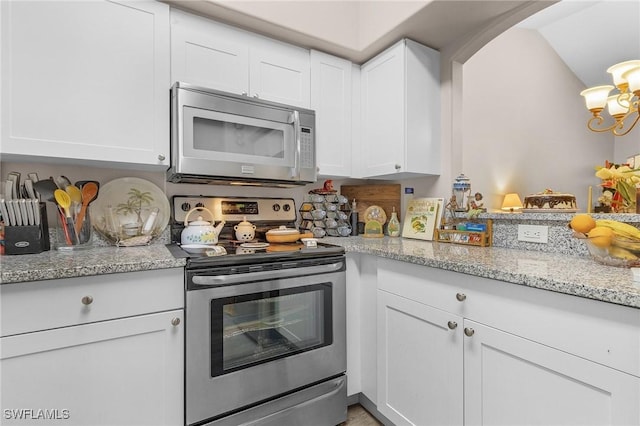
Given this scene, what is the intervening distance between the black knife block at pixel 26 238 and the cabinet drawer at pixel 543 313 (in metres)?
1.64

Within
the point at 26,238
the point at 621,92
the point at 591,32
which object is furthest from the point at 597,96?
the point at 26,238

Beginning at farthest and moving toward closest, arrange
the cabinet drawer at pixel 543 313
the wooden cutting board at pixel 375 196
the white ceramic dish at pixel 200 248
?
1. the wooden cutting board at pixel 375 196
2. the white ceramic dish at pixel 200 248
3. the cabinet drawer at pixel 543 313

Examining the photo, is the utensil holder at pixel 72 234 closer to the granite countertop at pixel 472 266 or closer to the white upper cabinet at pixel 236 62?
the granite countertop at pixel 472 266

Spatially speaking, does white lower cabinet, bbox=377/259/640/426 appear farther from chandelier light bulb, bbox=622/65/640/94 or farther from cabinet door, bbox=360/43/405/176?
chandelier light bulb, bbox=622/65/640/94

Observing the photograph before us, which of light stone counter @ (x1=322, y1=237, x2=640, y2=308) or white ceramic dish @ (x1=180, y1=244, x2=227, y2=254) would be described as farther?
white ceramic dish @ (x1=180, y1=244, x2=227, y2=254)

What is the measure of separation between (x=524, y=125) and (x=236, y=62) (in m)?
3.67

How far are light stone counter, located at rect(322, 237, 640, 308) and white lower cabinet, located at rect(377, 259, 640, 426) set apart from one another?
0.04m

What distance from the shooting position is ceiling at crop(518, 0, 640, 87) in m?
3.79

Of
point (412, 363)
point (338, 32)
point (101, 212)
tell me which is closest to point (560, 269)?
point (412, 363)

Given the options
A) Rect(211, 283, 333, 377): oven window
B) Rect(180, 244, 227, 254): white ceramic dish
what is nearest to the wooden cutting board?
Rect(211, 283, 333, 377): oven window

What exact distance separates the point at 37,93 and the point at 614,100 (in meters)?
4.39

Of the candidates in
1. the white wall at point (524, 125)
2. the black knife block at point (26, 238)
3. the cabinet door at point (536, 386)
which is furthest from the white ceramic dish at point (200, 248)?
the white wall at point (524, 125)

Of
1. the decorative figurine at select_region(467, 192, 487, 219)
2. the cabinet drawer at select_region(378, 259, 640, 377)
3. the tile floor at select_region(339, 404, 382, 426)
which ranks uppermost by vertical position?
the decorative figurine at select_region(467, 192, 487, 219)

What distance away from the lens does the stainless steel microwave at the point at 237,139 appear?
1.56 meters
